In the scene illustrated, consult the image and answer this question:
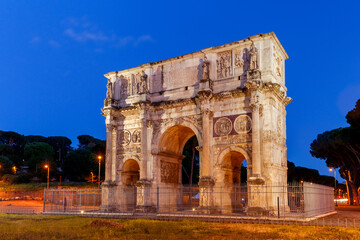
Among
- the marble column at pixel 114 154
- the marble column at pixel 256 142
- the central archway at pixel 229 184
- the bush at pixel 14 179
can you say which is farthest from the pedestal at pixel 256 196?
the bush at pixel 14 179

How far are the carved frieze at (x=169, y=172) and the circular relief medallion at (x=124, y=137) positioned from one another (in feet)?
10.2

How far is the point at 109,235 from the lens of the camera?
13.8m

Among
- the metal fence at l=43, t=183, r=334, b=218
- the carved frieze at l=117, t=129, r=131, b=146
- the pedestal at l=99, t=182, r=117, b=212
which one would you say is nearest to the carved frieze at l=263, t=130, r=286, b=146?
the metal fence at l=43, t=183, r=334, b=218

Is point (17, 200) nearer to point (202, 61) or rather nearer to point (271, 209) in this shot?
point (202, 61)

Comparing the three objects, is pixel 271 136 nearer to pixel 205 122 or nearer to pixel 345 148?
pixel 205 122

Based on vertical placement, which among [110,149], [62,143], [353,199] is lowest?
[353,199]

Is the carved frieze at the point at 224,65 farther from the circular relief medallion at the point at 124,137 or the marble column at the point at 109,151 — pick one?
the marble column at the point at 109,151

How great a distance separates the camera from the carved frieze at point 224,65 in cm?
2353

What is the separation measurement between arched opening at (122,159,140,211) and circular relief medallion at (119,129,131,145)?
1368mm

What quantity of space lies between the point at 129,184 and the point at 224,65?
1093cm

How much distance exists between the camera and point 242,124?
22.2 m

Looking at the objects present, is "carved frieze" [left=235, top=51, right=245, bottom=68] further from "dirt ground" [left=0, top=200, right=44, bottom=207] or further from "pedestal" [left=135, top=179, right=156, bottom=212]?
"dirt ground" [left=0, top=200, right=44, bottom=207]

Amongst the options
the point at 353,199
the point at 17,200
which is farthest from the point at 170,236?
the point at 353,199

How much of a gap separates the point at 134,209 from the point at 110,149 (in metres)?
4.64
